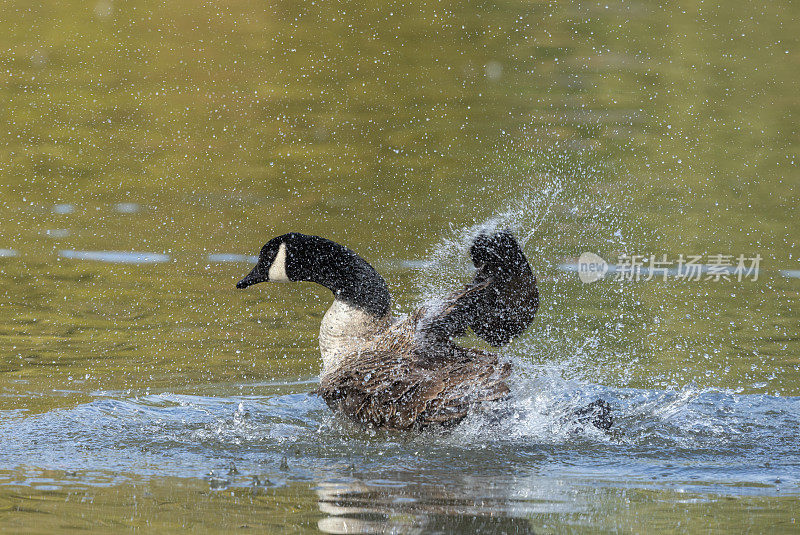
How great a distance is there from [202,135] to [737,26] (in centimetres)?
1063

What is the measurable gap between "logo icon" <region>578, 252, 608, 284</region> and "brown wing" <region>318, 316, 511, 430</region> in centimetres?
324

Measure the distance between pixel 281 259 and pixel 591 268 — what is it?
3.78 meters

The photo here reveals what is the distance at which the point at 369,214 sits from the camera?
1104 cm

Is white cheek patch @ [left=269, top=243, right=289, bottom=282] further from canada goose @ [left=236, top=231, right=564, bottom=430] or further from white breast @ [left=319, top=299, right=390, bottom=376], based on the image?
white breast @ [left=319, top=299, right=390, bottom=376]

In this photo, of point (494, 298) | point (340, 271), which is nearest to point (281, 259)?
point (340, 271)

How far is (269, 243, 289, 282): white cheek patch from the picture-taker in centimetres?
686

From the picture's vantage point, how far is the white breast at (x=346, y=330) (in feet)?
21.9

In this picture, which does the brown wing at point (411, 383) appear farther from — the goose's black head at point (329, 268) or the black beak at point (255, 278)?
the black beak at point (255, 278)

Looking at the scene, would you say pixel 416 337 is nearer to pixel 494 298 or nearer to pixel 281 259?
pixel 494 298

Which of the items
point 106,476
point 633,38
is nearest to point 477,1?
point 633,38

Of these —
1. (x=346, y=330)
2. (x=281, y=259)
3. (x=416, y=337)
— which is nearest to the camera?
(x=416, y=337)

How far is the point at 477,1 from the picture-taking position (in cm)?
2152
